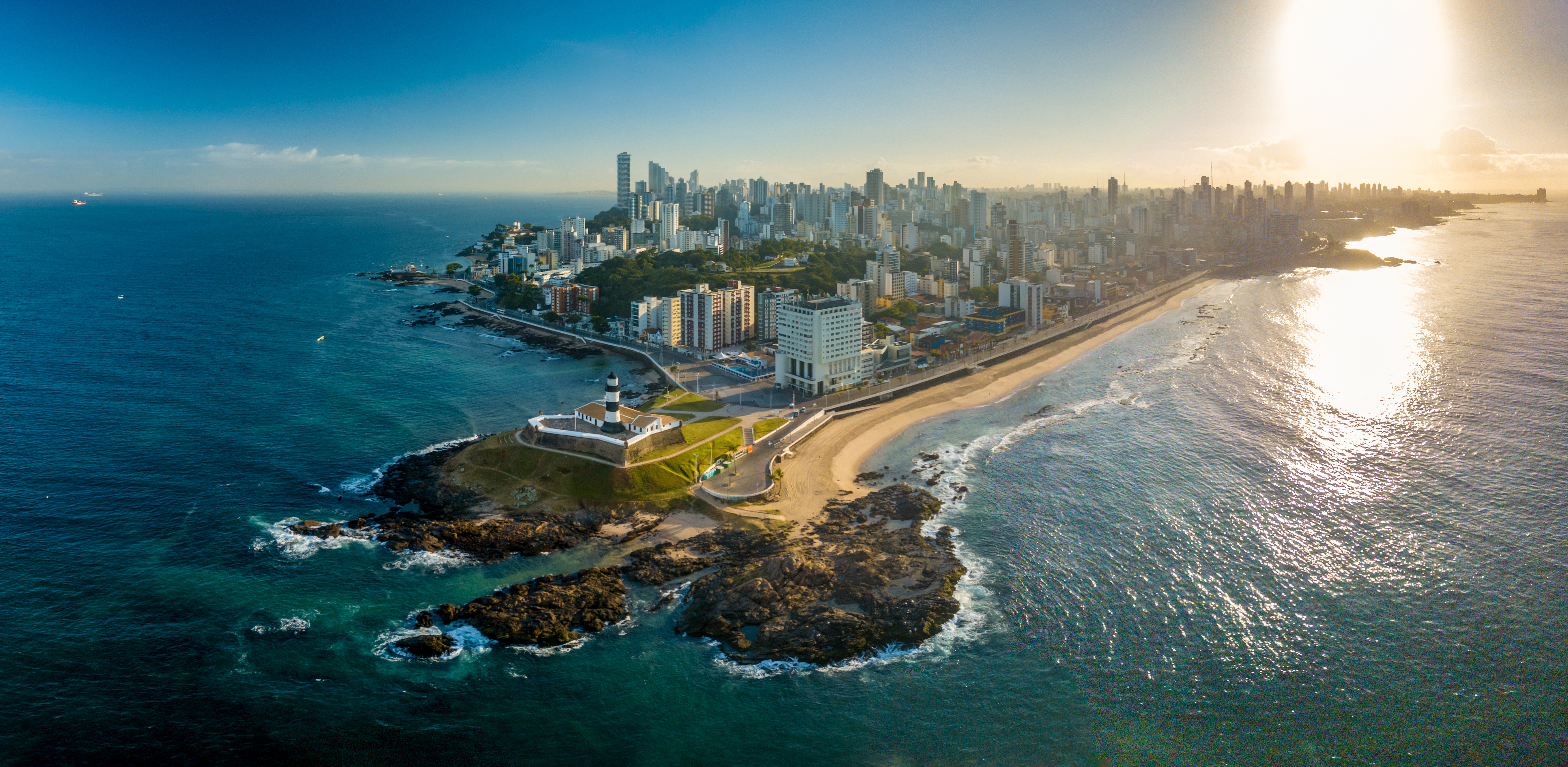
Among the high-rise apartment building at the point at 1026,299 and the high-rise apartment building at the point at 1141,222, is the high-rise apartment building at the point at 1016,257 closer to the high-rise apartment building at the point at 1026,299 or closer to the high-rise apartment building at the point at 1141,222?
the high-rise apartment building at the point at 1026,299

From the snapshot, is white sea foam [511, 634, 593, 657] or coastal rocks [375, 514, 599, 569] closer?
white sea foam [511, 634, 593, 657]

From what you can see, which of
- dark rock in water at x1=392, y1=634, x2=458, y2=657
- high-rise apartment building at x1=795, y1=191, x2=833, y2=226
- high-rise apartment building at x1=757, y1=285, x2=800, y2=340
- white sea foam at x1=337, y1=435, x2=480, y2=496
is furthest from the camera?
high-rise apartment building at x1=795, y1=191, x2=833, y2=226

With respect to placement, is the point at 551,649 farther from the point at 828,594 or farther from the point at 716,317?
the point at 716,317

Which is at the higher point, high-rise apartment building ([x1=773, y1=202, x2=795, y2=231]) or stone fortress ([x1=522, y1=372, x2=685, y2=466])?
high-rise apartment building ([x1=773, y1=202, x2=795, y2=231])

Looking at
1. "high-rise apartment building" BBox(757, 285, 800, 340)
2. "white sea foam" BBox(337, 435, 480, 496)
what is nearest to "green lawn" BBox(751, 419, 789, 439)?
"white sea foam" BBox(337, 435, 480, 496)

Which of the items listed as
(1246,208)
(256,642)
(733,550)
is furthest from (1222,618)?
(1246,208)

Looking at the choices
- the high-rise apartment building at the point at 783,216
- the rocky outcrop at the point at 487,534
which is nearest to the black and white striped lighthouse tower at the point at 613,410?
the rocky outcrop at the point at 487,534

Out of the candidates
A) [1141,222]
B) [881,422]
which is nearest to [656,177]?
[1141,222]

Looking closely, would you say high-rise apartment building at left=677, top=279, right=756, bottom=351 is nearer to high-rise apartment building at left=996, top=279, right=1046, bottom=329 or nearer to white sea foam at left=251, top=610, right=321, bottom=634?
high-rise apartment building at left=996, top=279, right=1046, bottom=329
